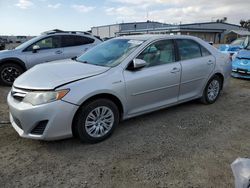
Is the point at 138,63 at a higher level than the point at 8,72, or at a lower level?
higher

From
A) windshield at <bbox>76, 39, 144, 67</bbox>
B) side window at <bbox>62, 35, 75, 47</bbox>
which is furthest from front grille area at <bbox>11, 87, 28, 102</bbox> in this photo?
side window at <bbox>62, 35, 75, 47</bbox>

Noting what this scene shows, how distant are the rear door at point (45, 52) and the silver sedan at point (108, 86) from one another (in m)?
3.59

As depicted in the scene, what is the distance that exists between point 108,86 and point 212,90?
9.69ft

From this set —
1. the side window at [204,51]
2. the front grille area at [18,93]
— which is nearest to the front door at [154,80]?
the side window at [204,51]

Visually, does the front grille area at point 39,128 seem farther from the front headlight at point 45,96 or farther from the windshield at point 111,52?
the windshield at point 111,52

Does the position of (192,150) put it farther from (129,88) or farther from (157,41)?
(157,41)

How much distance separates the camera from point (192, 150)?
3594 millimetres

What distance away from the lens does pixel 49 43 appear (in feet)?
26.6

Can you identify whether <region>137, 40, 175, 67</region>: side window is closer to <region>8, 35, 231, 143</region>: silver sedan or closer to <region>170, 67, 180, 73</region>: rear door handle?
<region>8, 35, 231, 143</region>: silver sedan

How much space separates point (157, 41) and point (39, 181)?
9.86 feet

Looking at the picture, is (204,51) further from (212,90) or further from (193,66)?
(212,90)

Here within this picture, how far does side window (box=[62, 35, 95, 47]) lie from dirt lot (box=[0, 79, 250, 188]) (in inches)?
168

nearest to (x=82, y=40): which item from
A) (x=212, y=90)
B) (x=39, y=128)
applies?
(x=212, y=90)

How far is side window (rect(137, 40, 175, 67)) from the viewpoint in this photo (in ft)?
14.0
